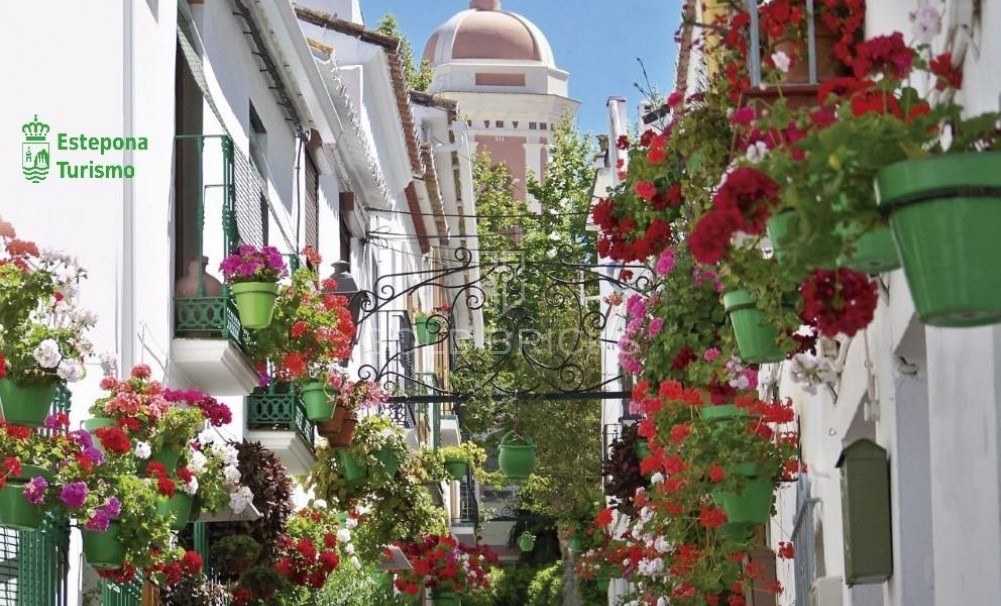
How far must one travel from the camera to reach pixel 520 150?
7512 centimetres

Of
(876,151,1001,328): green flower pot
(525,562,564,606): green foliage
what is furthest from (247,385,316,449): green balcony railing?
(525,562,564,606): green foliage

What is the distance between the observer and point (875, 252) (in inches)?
191

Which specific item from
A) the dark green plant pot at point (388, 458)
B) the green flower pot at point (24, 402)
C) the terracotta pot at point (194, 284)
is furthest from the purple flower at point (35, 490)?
the dark green plant pot at point (388, 458)

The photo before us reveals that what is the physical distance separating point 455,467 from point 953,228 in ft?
63.5

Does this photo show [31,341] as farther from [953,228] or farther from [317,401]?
[317,401]

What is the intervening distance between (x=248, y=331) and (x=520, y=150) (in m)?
62.0

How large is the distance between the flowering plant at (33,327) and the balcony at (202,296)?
3854 mm

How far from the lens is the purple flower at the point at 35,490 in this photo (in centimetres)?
843

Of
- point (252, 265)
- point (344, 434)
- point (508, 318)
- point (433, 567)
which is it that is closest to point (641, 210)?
point (252, 265)

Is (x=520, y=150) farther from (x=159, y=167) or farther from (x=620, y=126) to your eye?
(x=159, y=167)

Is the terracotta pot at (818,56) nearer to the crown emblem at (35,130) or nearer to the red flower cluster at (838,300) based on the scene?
the red flower cluster at (838,300)

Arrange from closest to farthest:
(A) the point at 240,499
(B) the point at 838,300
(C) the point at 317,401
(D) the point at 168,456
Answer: (B) the point at 838,300, (D) the point at 168,456, (A) the point at 240,499, (C) the point at 317,401

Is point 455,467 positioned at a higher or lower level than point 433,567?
higher

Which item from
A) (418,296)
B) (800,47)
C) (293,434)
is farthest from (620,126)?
(800,47)
